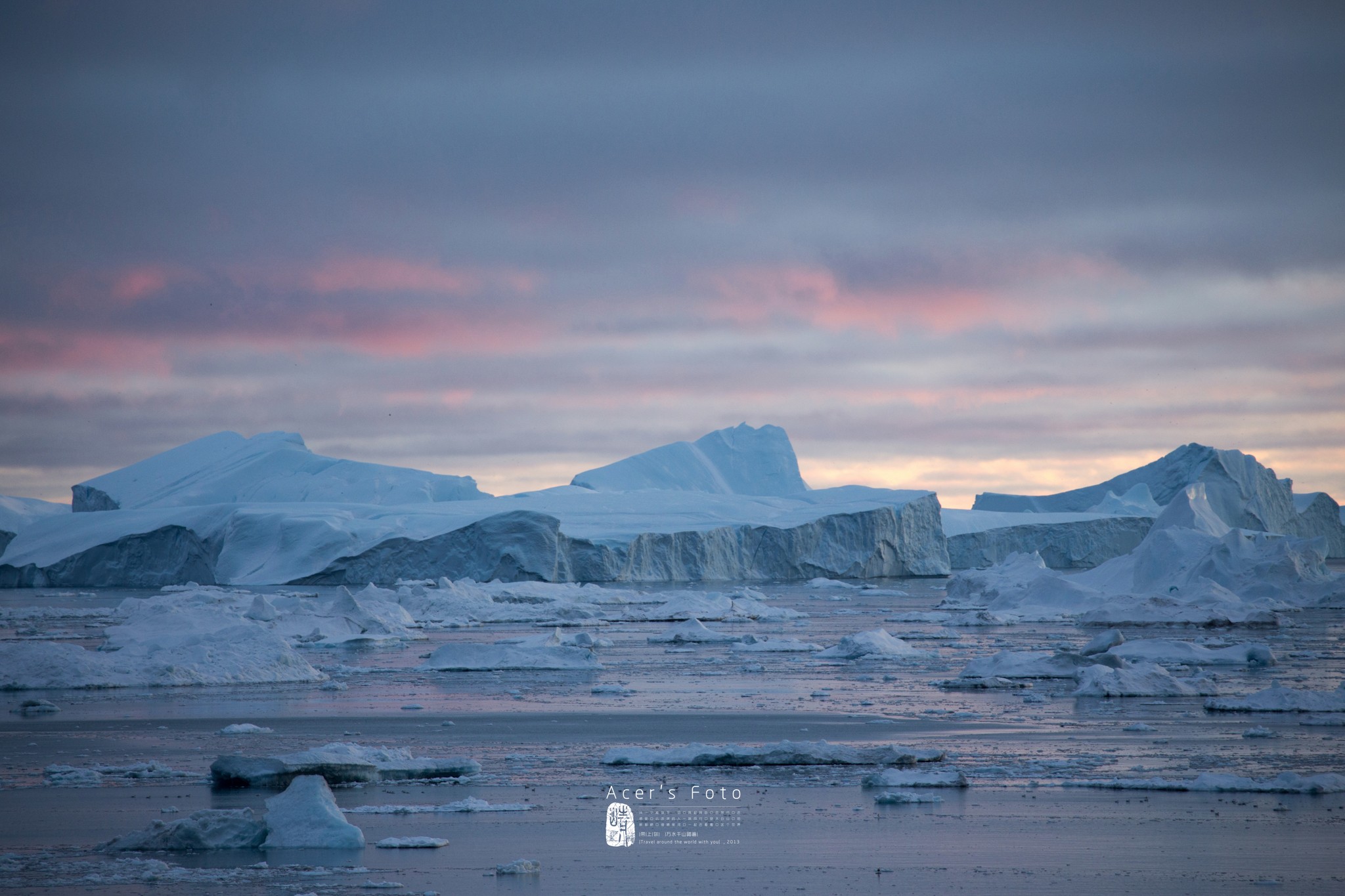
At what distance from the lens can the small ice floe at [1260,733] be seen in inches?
382

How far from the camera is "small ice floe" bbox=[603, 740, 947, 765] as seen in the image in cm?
842

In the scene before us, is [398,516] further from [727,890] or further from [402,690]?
[727,890]

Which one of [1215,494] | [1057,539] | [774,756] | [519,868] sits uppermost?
[1215,494]

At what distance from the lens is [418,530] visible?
1684 inches

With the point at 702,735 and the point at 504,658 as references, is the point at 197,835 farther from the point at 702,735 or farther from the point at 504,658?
the point at 504,658

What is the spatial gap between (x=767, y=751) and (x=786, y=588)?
121ft

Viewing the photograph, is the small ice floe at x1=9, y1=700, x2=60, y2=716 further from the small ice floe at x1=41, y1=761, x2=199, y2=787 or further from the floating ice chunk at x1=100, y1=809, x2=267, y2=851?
the floating ice chunk at x1=100, y1=809, x2=267, y2=851

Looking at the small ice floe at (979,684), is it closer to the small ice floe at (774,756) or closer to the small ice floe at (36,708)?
the small ice floe at (774,756)

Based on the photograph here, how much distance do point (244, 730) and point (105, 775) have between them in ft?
6.52

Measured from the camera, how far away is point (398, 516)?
4562 cm

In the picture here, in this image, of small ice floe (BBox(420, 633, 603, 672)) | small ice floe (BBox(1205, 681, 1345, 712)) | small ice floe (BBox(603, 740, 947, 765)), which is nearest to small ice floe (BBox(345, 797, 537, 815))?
small ice floe (BBox(603, 740, 947, 765))

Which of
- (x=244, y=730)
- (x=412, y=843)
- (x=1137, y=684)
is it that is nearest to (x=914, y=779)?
(x=412, y=843)

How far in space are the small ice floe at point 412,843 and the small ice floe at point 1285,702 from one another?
25.6 feet

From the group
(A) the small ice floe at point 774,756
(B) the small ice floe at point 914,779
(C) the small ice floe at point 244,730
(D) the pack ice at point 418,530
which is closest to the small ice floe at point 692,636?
(C) the small ice floe at point 244,730
